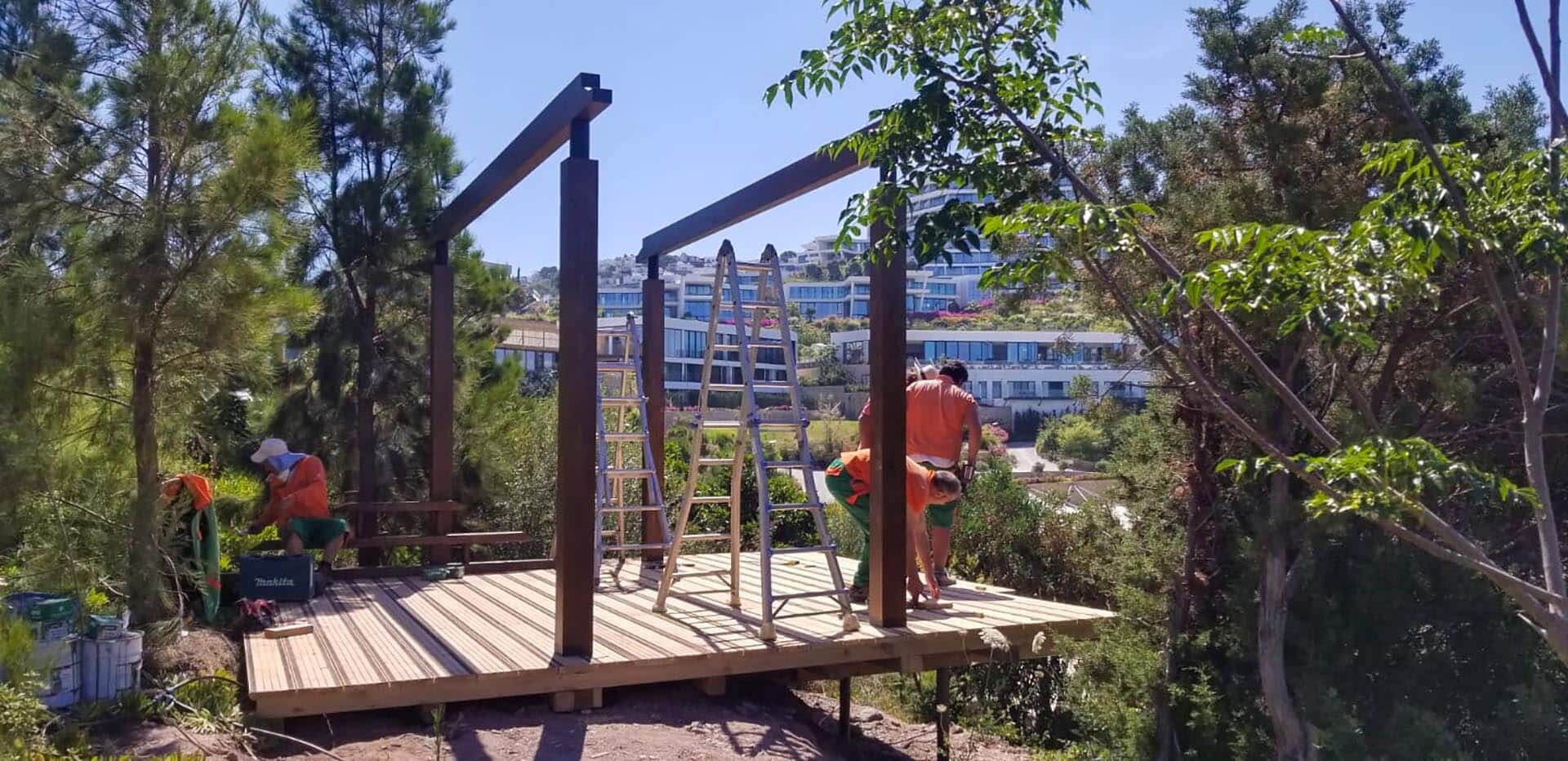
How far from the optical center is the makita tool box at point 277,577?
7.45 meters

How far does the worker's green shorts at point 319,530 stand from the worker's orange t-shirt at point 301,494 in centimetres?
4

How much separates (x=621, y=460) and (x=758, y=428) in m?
3.33

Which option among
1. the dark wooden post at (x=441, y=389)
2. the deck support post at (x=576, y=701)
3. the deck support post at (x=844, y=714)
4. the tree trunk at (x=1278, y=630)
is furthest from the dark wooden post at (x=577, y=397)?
the dark wooden post at (x=441, y=389)

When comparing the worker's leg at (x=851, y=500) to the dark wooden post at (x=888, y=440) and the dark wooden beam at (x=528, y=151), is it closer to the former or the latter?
the dark wooden post at (x=888, y=440)

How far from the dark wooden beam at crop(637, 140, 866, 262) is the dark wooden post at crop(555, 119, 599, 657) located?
1.21 m

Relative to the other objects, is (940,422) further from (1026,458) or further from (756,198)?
(1026,458)

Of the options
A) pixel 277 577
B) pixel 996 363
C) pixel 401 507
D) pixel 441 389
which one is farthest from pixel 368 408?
pixel 996 363

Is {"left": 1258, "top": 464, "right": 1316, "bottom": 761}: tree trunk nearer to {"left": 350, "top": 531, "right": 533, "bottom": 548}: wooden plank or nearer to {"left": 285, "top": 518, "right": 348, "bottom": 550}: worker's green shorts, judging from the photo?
{"left": 350, "top": 531, "right": 533, "bottom": 548}: wooden plank

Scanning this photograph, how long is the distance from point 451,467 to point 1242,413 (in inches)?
270

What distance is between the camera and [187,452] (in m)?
7.15

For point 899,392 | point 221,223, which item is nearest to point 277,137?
point 221,223

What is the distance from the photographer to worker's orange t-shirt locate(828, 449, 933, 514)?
6.85 meters

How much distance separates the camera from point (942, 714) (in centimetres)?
659

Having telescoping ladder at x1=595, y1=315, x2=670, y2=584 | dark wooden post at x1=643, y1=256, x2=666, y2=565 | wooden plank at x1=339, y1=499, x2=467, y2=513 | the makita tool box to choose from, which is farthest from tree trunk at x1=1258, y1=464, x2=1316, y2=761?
wooden plank at x1=339, y1=499, x2=467, y2=513
